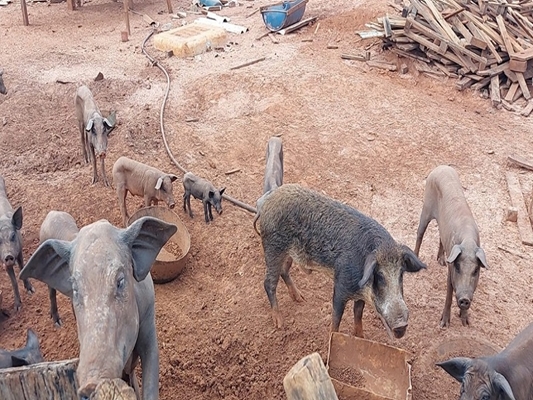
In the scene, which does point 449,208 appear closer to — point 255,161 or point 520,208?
point 520,208

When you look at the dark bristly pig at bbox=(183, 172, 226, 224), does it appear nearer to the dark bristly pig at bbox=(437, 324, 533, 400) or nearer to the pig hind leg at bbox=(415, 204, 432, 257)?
the pig hind leg at bbox=(415, 204, 432, 257)

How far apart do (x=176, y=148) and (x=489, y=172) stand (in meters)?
6.08

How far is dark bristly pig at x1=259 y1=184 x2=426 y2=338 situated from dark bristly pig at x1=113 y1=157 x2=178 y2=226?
2630 millimetres

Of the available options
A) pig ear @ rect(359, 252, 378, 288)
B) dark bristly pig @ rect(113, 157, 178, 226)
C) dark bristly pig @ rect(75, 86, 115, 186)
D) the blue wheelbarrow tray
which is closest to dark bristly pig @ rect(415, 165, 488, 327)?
pig ear @ rect(359, 252, 378, 288)

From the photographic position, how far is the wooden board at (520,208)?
27.6 ft

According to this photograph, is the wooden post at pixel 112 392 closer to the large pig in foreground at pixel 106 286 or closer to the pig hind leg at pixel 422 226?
the large pig in foreground at pixel 106 286

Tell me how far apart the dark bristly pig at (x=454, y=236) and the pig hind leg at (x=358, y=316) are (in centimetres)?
116

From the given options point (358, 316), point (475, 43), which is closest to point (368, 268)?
point (358, 316)

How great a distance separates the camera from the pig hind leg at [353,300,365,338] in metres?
6.14

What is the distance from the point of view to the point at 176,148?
426 inches

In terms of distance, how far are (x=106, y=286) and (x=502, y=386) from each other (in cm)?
324

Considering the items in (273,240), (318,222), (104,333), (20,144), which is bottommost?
(20,144)

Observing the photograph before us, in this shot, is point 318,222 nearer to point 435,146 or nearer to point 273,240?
point 273,240

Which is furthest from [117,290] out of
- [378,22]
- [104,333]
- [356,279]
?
[378,22]
